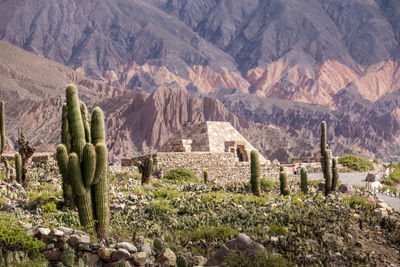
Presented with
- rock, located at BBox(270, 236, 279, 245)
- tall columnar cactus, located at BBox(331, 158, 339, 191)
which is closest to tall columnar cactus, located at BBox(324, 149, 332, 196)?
tall columnar cactus, located at BBox(331, 158, 339, 191)

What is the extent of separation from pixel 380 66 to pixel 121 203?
18077 cm

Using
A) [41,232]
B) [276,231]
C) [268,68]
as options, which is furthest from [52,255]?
[268,68]

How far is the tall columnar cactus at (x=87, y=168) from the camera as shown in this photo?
9.30 meters

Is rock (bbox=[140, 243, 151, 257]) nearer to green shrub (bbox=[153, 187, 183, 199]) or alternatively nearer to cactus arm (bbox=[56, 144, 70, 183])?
cactus arm (bbox=[56, 144, 70, 183])

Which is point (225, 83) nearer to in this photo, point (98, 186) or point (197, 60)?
point (197, 60)

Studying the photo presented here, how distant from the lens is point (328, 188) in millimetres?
17812

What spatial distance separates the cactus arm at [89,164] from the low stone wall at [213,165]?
585 inches

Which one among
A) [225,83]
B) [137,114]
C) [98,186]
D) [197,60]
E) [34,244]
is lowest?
[34,244]

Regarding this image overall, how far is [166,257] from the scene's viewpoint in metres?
7.94

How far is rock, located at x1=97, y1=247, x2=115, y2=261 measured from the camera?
771 cm

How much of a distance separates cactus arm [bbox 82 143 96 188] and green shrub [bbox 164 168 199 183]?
1278cm

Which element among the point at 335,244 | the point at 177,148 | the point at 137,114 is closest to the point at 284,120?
the point at 137,114

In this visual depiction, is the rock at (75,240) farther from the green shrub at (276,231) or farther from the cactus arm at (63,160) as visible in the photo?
the green shrub at (276,231)

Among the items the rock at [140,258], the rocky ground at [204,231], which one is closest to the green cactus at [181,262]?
the rocky ground at [204,231]
